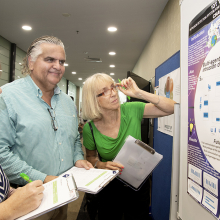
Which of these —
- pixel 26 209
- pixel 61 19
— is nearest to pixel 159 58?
pixel 61 19

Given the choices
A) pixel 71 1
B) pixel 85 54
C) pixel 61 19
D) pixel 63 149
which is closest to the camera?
pixel 63 149

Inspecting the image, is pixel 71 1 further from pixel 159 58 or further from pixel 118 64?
pixel 118 64

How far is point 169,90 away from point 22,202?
192 cm

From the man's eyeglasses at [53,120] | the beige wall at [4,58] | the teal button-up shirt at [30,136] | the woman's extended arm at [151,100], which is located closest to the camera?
the teal button-up shirt at [30,136]

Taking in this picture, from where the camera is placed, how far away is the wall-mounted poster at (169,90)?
1949 millimetres

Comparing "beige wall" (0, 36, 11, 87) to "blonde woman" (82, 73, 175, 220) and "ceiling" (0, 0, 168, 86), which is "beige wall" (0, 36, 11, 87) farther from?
"blonde woman" (82, 73, 175, 220)

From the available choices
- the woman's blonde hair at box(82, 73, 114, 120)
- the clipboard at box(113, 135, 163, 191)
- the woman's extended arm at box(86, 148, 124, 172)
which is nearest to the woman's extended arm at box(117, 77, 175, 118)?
the woman's blonde hair at box(82, 73, 114, 120)

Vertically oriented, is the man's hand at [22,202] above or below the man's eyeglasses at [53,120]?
below

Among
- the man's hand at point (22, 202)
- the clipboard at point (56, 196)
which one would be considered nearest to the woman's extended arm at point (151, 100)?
the clipboard at point (56, 196)

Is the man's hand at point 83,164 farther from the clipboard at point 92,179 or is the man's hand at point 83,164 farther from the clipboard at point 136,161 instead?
the clipboard at point 136,161

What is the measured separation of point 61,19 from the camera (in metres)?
3.57

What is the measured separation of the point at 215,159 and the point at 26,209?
2.54ft

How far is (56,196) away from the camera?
2.54ft

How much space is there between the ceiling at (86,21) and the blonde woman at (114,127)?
83.6 inches
